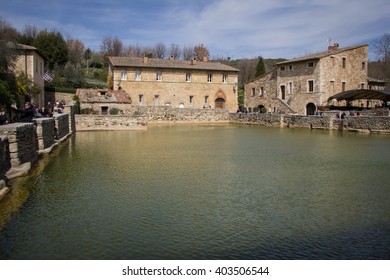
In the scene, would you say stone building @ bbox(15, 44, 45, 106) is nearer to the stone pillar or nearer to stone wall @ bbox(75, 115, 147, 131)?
stone wall @ bbox(75, 115, 147, 131)

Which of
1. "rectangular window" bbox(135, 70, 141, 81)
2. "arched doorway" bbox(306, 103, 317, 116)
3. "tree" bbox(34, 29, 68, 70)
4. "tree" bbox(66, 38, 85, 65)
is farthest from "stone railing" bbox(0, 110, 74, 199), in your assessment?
"tree" bbox(66, 38, 85, 65)

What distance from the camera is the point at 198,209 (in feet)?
27.6

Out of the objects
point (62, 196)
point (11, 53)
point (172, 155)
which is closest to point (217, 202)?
point (62, 196)

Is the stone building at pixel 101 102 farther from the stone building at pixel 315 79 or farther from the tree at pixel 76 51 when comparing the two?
the tree at pixel 76 51

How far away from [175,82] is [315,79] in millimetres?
15936

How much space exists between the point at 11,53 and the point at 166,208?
23328 millimetres

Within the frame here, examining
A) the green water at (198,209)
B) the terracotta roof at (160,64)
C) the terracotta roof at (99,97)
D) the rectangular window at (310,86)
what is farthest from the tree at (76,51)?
the green water at (198,209)

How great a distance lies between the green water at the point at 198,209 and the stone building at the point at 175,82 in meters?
29.6

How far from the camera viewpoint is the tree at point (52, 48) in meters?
53.4

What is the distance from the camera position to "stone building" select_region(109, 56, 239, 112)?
143ft

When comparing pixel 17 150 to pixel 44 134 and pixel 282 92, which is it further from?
pixel 282 92

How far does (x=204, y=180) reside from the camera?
37.3 ft

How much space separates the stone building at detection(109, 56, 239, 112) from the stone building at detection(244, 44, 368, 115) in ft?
18.1

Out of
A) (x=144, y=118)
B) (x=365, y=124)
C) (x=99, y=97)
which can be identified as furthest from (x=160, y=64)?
(x=365, y=124)
